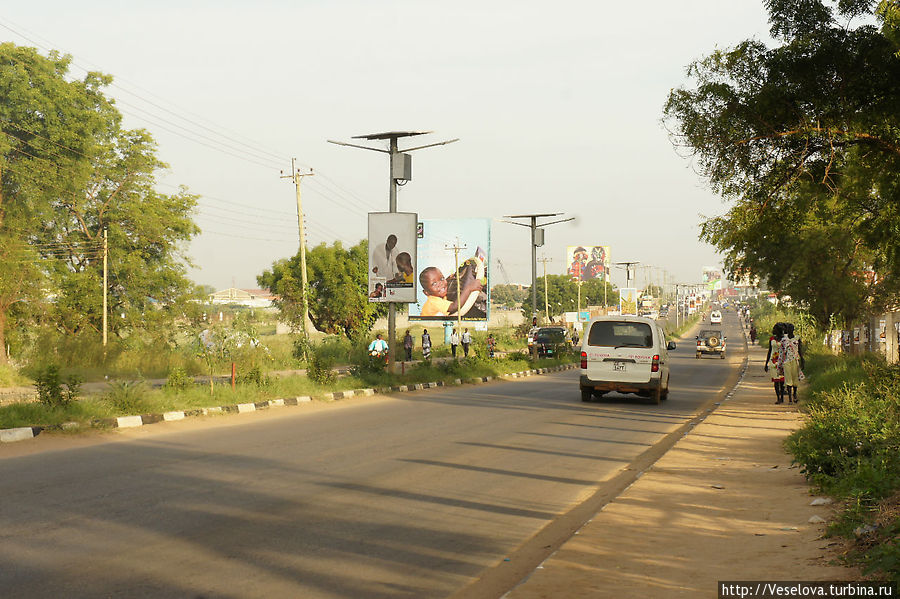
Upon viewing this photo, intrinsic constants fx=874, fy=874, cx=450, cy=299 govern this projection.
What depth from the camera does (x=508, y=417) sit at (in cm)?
1791

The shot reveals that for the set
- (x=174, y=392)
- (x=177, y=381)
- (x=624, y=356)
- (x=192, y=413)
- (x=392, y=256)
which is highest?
(x=392, y=256)

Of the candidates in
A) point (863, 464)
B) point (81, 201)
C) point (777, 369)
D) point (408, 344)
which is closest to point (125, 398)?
point (863, 464)

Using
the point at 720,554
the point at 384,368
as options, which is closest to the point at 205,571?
the point at 720,554

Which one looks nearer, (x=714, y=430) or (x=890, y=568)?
(x=890, y=568)

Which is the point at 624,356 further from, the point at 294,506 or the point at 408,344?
the point at 408,344

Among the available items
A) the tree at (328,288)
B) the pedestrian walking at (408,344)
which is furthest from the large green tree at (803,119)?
the tree at (328,288)

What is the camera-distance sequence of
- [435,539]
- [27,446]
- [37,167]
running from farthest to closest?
[37,167]
[27,446]
[435,539]

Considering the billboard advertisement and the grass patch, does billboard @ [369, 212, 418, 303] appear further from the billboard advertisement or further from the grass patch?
the billboard advertisement

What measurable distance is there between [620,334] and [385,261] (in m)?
8.82

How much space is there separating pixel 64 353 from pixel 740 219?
25675mm

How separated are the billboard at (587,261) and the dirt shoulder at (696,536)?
161 m

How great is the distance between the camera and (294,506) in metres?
8.35

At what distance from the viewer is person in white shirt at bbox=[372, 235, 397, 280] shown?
2748 centimetres

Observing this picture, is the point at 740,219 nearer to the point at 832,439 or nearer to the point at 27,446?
the point at 832,439
